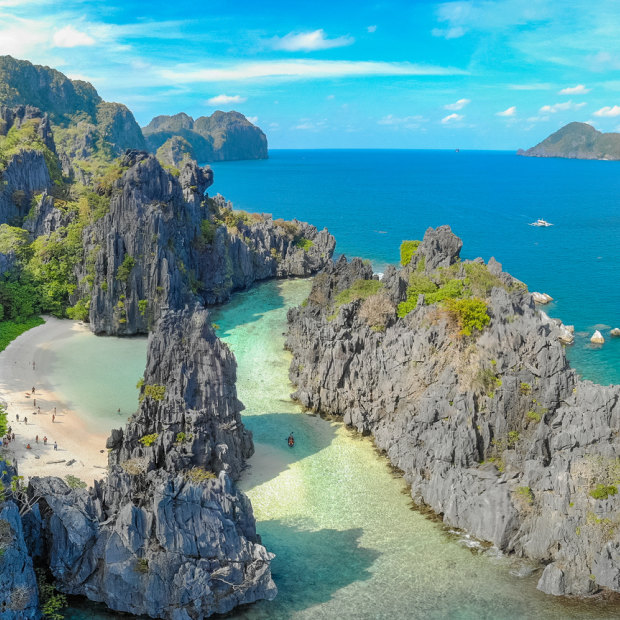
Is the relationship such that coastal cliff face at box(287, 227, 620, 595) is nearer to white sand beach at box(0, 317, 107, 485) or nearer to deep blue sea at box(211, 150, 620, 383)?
white sand beach at box(0, 317, 107, 485)

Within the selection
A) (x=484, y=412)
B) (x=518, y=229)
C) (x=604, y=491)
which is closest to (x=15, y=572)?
(x=484, y=412)

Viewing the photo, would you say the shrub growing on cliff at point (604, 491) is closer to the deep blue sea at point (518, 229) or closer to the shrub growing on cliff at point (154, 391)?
the shrub growing on cliff at point (154, 391)

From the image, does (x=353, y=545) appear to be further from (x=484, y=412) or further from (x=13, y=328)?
(x=13, y=328)

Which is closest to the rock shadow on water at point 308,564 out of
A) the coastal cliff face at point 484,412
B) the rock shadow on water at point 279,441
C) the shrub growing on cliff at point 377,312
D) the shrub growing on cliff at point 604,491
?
the rock shadow on water at point 279,441

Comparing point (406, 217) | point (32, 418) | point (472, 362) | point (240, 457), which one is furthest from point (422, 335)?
point (406, 217)

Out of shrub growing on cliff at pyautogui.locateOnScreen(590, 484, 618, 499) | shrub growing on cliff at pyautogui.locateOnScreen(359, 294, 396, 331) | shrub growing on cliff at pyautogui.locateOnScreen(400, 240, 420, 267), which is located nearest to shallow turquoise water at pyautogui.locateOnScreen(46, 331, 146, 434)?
shrub growing on cliff at pyautogui.locateOnScreen(359, 294, 396, 331)

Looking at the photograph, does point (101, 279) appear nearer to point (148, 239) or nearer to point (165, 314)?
point (148, 239)
